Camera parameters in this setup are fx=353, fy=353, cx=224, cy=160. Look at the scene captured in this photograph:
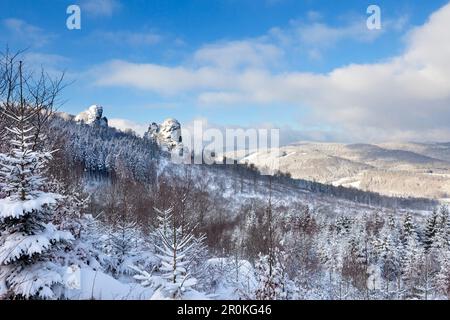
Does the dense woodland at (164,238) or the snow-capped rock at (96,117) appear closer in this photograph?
the dense woodland at (164,238)

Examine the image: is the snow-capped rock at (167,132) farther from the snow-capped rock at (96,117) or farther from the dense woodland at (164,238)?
the dense woodland at (164,238)

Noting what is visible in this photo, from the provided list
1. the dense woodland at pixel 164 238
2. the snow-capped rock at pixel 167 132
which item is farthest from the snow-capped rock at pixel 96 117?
the dense woodland at pixel 164 238

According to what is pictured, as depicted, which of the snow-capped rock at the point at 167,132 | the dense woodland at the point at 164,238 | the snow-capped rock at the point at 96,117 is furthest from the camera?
the snow-capped rock at the point at 167,132

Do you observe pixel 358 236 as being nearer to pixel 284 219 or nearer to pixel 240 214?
pixel 284 219

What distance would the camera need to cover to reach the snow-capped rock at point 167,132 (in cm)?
16595

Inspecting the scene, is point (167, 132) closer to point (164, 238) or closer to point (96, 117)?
point (96, 117)

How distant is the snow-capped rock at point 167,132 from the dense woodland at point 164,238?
177 ft

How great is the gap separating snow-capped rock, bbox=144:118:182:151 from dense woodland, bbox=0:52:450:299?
177 feet

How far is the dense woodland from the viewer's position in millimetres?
5004

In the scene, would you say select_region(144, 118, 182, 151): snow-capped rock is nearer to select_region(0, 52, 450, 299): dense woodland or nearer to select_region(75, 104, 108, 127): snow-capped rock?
select_region(75, 104, 108, 127): snow-capped rock

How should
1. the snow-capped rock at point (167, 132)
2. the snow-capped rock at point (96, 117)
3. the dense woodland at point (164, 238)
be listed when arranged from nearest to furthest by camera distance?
1. the dense woodland at point (164, 238)
2. the snow-capped rock at point (96, 117)
3. the snow-capped rock at point (167, 132)

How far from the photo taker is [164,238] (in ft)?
19.4
